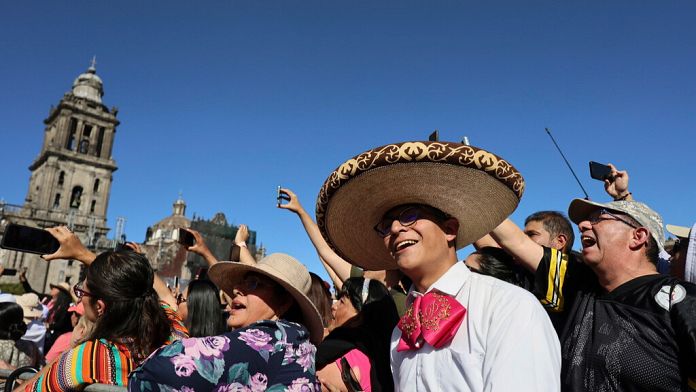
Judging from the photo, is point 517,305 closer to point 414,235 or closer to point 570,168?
point 414,235

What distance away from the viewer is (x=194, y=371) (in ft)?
6.07

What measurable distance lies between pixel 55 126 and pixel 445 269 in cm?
7578

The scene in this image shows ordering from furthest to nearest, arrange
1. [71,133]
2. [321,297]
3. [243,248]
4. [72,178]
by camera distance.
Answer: [71,133]
[72,178]
[321,297]
[243,248]

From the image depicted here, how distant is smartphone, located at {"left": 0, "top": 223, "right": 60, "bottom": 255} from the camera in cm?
364

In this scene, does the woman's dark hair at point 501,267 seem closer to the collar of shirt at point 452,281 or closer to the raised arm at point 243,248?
the collar of shirt at point 452,281

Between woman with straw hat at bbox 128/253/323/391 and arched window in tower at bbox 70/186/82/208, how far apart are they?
6962 centimetres

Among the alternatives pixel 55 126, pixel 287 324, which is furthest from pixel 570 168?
pixel 55 126

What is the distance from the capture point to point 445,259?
2.23 metres

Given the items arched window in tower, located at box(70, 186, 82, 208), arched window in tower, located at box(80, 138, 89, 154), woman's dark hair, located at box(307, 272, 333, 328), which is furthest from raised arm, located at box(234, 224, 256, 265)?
arched window in tower, located at box(80, 138, 89, 154)

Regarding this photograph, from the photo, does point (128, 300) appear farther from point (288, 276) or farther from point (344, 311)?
point (344, 311)

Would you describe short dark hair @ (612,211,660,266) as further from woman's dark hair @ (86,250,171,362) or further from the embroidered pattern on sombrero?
woman's dark hair @ (86,250,171,362)

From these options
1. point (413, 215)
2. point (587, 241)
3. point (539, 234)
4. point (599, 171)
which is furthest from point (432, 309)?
point (599, 171)

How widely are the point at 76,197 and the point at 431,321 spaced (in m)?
71.4

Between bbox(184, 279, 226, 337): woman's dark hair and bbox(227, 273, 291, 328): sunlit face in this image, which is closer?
bbox(227, 273, 291, 328): sunlit face
